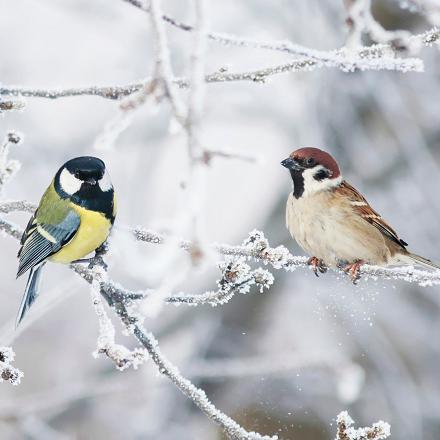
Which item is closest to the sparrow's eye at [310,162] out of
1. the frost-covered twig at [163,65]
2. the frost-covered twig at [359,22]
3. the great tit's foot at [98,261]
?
the great tit's foot at [98,261]

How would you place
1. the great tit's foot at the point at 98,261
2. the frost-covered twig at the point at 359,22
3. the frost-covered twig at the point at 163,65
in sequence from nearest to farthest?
1. the frost-covered twig at the point at 163,65
2. the frost-covered twig at the point at 359,22
3. the great tit's foot at the point at 98,261

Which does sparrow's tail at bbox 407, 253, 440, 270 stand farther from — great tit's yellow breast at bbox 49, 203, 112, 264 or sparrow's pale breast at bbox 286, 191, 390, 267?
great tit's yellow breast at bbox 49, 203, 112, 264

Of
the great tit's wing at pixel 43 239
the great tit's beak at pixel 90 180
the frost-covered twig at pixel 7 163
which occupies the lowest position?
the great tit's wing at pixel 43 239

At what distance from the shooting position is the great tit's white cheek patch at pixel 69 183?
343cm

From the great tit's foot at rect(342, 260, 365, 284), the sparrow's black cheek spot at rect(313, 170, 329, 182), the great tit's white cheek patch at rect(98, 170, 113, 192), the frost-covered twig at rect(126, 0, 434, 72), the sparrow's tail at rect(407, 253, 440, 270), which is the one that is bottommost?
the great tit's white cheek patch at rect(98, 170, 113, 192)

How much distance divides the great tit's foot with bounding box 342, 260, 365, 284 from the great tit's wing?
1.14 m

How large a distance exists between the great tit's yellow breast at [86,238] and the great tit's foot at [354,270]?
3.32 ft

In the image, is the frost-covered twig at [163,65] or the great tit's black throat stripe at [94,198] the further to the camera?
the great tit's black throat stripe at [94,198]

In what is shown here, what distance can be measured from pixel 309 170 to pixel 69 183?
3.64ft

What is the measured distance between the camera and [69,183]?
3465mm

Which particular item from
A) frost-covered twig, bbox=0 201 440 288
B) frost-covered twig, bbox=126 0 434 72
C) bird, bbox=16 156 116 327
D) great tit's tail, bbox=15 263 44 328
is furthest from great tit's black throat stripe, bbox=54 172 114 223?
frost-covered twig, bbox=126 0 434 72

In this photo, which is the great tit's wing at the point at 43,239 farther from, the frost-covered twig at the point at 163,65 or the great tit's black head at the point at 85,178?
the frost-covered twig at the point at 163,65

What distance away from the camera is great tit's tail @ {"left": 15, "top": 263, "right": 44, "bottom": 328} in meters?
3.16

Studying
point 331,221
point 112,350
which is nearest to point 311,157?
point 331,221
